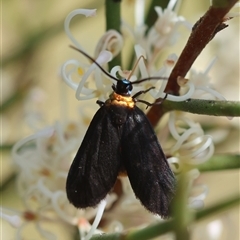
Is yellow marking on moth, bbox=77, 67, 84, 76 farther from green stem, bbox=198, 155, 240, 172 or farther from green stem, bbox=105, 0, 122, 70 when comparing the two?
green stem, bbox=198, 155, 240, 172

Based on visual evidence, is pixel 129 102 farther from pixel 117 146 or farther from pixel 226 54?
→ pixel 226 54

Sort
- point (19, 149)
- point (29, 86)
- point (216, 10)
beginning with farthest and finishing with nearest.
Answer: point (29, 86), point (19, 149), point (216, 10)

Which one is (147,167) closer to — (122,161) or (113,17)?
(122,161)

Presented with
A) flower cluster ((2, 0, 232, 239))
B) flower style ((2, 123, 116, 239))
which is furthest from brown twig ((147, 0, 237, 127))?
flower style ((2, 123, 116, 239))

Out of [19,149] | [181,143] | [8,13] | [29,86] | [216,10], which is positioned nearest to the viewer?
[216,10]

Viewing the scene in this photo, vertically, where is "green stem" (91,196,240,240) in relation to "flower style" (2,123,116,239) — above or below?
above

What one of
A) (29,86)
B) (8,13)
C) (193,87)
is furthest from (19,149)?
(8,13)

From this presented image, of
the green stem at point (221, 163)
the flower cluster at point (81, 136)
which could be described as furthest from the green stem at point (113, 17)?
the green stem at point (221, 163)
